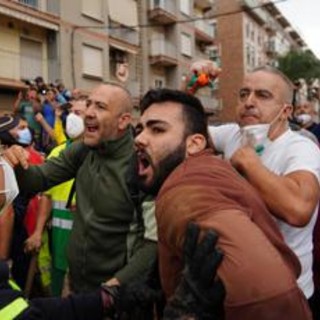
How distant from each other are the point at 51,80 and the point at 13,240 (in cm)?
1873

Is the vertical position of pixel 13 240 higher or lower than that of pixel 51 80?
lower

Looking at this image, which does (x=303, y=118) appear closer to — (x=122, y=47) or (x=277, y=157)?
(x=277, y=157)

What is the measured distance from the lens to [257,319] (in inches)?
60.6

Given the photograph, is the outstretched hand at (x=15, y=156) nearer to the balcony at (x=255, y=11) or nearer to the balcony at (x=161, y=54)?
the balcony at (x=161, y=54)

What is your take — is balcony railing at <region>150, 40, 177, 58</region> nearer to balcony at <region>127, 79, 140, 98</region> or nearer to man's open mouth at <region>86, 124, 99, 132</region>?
balcony at <region>127, 79, 140, 98</region>

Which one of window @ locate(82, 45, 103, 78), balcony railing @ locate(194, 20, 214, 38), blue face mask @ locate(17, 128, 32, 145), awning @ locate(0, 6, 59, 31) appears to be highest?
balcony railing @ locate(194, 20, 214, 38)

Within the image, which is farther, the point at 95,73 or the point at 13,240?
the point at 95,73

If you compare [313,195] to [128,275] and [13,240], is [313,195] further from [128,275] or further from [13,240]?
[13,240]

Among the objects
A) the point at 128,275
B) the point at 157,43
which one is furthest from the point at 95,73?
the point at 128,275

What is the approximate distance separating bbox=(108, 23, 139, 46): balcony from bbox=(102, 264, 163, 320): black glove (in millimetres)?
25035

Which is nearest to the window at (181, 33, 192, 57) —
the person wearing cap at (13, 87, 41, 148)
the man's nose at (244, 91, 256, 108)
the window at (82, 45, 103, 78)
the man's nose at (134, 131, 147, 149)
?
the window at (82, 45, 103, 78)

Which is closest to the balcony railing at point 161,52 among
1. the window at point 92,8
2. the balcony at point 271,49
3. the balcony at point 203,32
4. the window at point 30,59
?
the balcony at point 203,32

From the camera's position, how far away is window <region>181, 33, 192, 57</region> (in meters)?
35.3

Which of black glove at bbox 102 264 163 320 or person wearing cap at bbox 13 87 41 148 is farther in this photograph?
person wearing cap at bbox 13 87 41 148
